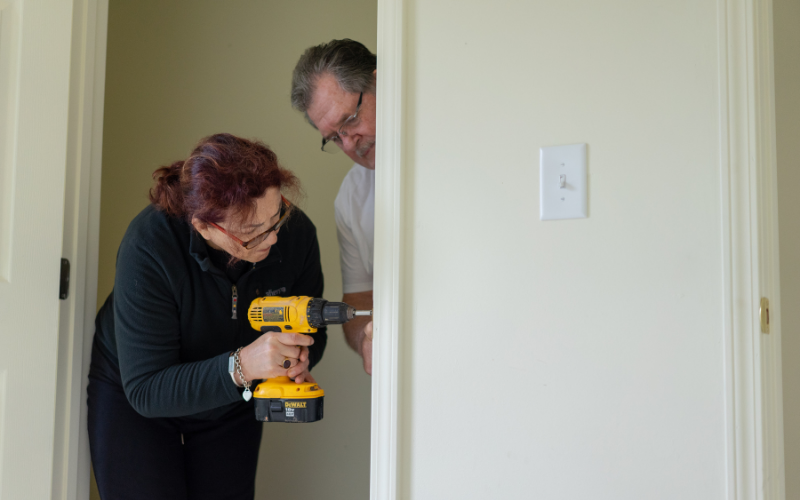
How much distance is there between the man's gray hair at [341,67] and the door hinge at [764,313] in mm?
1061

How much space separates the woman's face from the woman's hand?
205 millimetres

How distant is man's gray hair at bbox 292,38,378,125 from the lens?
5.20 feet

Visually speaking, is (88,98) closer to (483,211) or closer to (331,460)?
(483,211)

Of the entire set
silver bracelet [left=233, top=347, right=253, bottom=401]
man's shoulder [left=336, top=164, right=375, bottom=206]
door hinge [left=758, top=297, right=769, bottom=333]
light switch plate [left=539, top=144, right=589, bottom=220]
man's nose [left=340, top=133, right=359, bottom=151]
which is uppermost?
man's nose [left=340, top=133, right=359, bottom=151]

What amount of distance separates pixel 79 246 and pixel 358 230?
2.43ft

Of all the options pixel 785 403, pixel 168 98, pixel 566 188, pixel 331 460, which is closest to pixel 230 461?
pixel 331 460

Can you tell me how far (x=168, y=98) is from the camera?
255 centimetres

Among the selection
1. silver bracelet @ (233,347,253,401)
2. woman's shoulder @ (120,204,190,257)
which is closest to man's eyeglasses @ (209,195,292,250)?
woman's shoulder @ (120,204,190,257)

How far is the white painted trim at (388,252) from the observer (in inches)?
44.1

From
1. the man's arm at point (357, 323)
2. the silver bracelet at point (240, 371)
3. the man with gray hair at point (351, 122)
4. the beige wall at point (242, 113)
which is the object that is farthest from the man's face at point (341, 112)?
the beige wall at point (242, 113)

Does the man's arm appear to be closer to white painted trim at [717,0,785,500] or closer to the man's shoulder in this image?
the man's shoulder

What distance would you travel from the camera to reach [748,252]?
915mm

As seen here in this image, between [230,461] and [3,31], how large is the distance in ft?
3.78

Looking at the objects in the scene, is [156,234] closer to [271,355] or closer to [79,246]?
[79,246]
